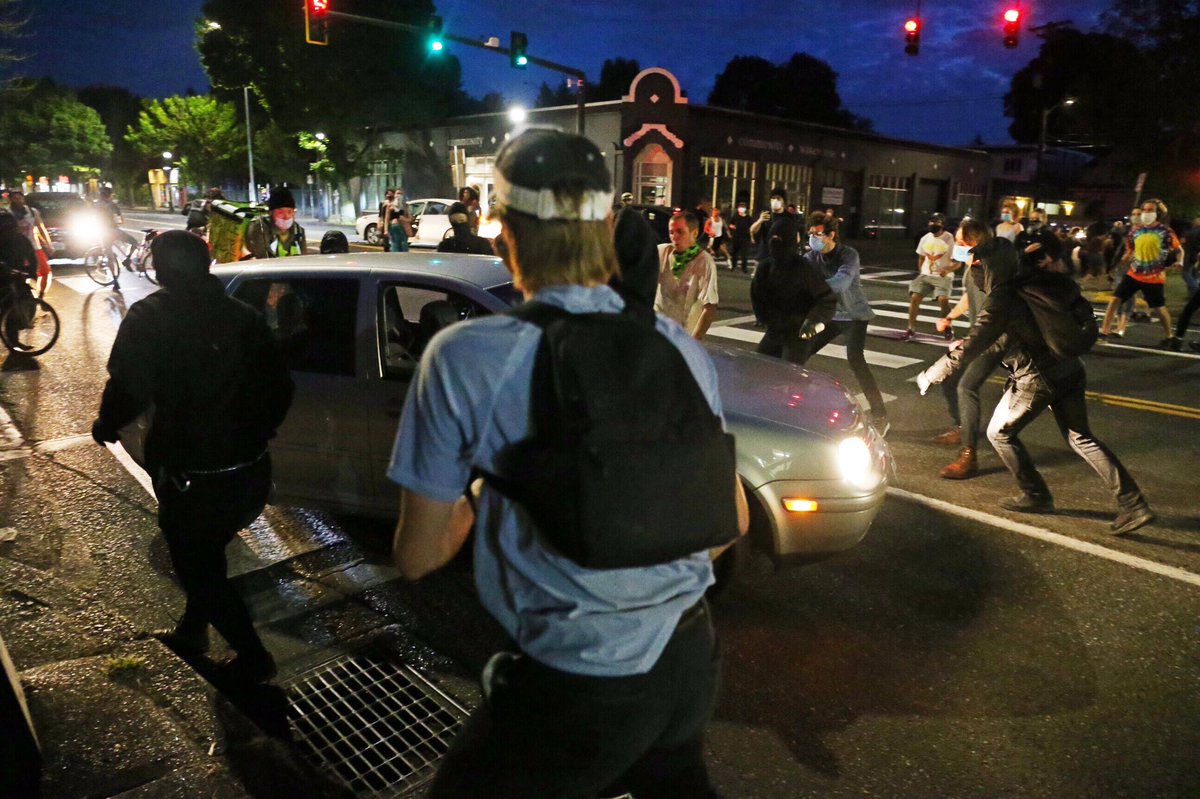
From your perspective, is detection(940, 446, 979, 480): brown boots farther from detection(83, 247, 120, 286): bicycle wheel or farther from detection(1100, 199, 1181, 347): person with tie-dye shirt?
detection(83, 247, 120, 286): bicycle wheel

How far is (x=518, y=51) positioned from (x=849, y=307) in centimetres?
1606

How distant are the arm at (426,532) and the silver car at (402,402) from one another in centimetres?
240

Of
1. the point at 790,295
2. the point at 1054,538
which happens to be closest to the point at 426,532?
the point at 1054,538

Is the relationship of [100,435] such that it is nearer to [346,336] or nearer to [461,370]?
[346,336]

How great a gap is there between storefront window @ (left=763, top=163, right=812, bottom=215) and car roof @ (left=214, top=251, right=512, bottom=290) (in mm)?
33651

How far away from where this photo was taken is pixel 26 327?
9.34 m

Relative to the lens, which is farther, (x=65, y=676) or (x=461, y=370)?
(x=65, y=676)

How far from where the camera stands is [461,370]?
130 cm

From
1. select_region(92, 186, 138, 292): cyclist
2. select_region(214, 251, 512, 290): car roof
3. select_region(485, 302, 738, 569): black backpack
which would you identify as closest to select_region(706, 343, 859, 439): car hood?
select_region(214, 251, 512, 290): car roof

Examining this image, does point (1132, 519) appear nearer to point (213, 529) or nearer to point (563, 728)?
point (563, 728)

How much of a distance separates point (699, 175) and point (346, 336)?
30.8 metres

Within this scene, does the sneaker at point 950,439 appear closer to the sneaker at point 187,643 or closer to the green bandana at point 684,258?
the green bandana at point 684,258

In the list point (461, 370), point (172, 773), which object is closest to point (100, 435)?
point (172, 773)

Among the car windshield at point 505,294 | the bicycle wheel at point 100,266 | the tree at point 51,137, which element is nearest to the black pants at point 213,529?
the car windshield at point 505,294
